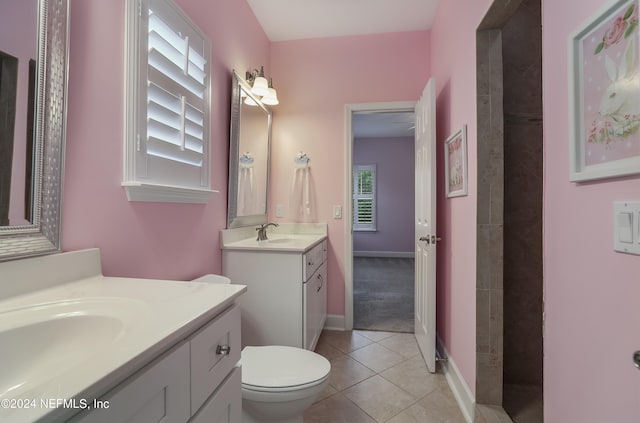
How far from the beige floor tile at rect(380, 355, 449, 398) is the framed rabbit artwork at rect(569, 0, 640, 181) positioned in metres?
1.58

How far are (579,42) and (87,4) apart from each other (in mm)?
1541

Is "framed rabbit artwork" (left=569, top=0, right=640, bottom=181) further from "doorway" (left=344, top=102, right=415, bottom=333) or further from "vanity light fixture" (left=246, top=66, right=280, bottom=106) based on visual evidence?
"doorway" (left=344, top=102, right=415, bottom=333)

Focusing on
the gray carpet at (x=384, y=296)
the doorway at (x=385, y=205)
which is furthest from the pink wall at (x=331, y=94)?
the doorway at (x=385, y=205)

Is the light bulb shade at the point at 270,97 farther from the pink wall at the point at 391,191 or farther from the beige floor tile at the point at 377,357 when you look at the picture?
the pink wall at the point at 391,191

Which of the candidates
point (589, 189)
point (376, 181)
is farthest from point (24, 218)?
point (376, 181)

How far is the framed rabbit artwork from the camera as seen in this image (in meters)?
0.62

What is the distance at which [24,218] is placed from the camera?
2.71ft

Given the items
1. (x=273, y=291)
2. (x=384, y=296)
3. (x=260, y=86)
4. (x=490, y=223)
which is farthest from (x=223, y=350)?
(x=384, y=296)

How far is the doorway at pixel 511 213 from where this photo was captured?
4.93ft

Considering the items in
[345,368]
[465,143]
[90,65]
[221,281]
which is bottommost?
[345,368]

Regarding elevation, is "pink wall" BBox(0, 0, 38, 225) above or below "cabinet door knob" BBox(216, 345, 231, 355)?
above

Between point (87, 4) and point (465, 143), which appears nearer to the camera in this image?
point (87, 4)

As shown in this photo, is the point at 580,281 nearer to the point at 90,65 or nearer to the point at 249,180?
the point at 90,65

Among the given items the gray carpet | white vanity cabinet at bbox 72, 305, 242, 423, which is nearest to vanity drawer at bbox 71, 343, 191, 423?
white vanity cabinet at bbox 72, 305, 242, 423
